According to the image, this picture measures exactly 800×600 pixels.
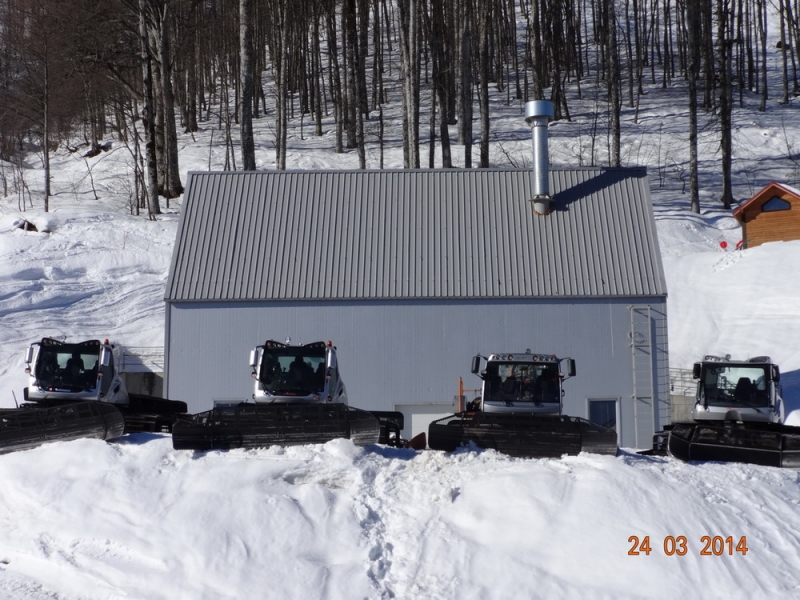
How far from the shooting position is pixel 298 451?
41.0ft

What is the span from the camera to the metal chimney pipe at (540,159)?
2306 cm

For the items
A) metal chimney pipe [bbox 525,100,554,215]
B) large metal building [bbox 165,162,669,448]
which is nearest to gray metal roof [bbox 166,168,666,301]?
large metal building [bbox 165,162,669,448]

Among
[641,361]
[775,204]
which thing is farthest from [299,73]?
[641,361]

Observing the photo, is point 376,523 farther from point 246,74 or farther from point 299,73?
point 299,73

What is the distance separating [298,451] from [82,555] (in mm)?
→ 3398

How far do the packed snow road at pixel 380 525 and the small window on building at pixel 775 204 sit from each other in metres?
23.8

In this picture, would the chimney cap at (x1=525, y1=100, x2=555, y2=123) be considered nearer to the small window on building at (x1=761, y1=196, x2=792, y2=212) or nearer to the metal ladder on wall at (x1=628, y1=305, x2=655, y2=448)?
the metal ladder on wall at (x1=628, y1=305, x2=655, y2=448)

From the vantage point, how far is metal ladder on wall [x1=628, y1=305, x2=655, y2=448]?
2067 centimetres

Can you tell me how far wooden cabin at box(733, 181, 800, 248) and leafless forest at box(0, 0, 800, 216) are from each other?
474 centimetres

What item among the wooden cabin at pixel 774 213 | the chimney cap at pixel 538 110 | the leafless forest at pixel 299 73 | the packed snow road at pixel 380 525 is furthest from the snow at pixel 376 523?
the wooden cabin at pixel 774 213

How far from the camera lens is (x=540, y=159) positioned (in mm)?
23234

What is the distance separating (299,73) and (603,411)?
44968 mm

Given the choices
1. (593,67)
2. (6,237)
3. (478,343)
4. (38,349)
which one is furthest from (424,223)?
(593,67)

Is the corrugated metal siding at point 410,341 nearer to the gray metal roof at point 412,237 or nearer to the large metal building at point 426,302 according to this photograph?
the large metal building at point 426,302
